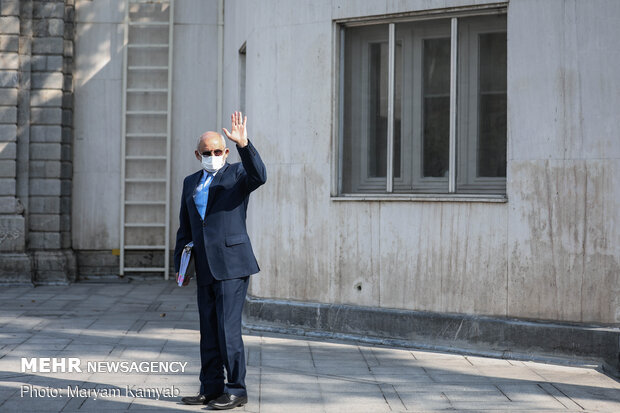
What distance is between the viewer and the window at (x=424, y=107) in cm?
819

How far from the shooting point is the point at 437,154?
8.49 m

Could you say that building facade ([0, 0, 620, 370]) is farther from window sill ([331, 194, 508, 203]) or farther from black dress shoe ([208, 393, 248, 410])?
black dress shoe ([208, 393, 248, 410])

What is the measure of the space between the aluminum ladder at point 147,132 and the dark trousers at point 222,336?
8.10m

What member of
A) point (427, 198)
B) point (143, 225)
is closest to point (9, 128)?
point (143, 225)

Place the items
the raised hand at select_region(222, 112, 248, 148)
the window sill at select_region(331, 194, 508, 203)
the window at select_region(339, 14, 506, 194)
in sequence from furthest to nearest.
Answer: the window at select_region(339, 14, 506, 194) → the window sill at select_region(331, 194, 508, 203) → the raised hand at select_region(222, 112, 248, 148)

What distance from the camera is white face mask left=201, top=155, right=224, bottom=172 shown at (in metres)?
5.64

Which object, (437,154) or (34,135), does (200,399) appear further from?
(34,135)

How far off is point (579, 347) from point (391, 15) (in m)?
3.76

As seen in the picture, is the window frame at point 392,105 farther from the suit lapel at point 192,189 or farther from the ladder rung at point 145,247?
the ladder rung at point 145,247

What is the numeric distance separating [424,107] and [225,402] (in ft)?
13.9

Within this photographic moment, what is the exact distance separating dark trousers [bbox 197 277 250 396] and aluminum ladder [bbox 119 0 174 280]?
8.10 metres

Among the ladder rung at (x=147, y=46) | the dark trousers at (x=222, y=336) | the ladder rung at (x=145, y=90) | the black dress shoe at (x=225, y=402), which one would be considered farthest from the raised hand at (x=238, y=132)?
the ladder rung at (x=147, y=46)

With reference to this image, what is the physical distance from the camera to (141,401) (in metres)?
5.71

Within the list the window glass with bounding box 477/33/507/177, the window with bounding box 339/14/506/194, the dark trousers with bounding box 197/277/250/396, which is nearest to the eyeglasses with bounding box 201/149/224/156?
the dark trousers with bounding box 197/277/250/396
